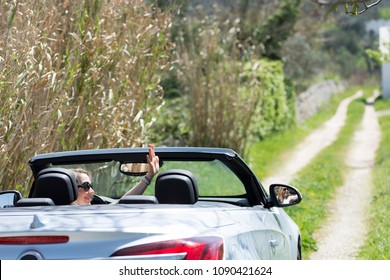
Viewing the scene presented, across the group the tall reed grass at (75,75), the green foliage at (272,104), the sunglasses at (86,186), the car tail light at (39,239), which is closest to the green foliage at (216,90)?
the green foliage at (272,104)

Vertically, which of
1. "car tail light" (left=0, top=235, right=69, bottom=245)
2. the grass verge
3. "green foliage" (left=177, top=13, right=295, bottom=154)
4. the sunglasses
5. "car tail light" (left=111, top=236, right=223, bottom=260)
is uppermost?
"car tail light" (left=0, top=235, right=69, bottom=245)

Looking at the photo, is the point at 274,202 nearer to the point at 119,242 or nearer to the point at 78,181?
the point at 78,181

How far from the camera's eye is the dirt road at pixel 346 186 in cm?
1088

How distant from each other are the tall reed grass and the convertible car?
2.28 metres

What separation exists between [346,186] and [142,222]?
1350cm

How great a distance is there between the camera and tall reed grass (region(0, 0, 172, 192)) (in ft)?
26.5

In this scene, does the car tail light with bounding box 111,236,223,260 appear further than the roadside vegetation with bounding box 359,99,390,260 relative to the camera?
No

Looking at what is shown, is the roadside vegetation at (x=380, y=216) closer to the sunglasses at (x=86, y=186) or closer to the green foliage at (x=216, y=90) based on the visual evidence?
the green foliage at (x=216, y=90)

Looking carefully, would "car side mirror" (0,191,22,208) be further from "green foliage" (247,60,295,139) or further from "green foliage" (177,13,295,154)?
"green foliage" (247,60,295,139)

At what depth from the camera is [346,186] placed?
57.0 feet

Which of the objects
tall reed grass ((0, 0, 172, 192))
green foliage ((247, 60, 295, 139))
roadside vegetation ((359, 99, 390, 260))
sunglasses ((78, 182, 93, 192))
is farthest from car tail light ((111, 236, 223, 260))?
green foliage ((247, 60, 295, 139))

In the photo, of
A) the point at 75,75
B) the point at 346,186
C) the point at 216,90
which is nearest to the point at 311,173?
the point at 346,186

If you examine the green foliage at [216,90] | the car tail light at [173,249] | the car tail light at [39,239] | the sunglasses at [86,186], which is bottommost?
the green foliage at [216,90]

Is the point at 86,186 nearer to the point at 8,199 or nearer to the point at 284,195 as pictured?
the point at 8,199
